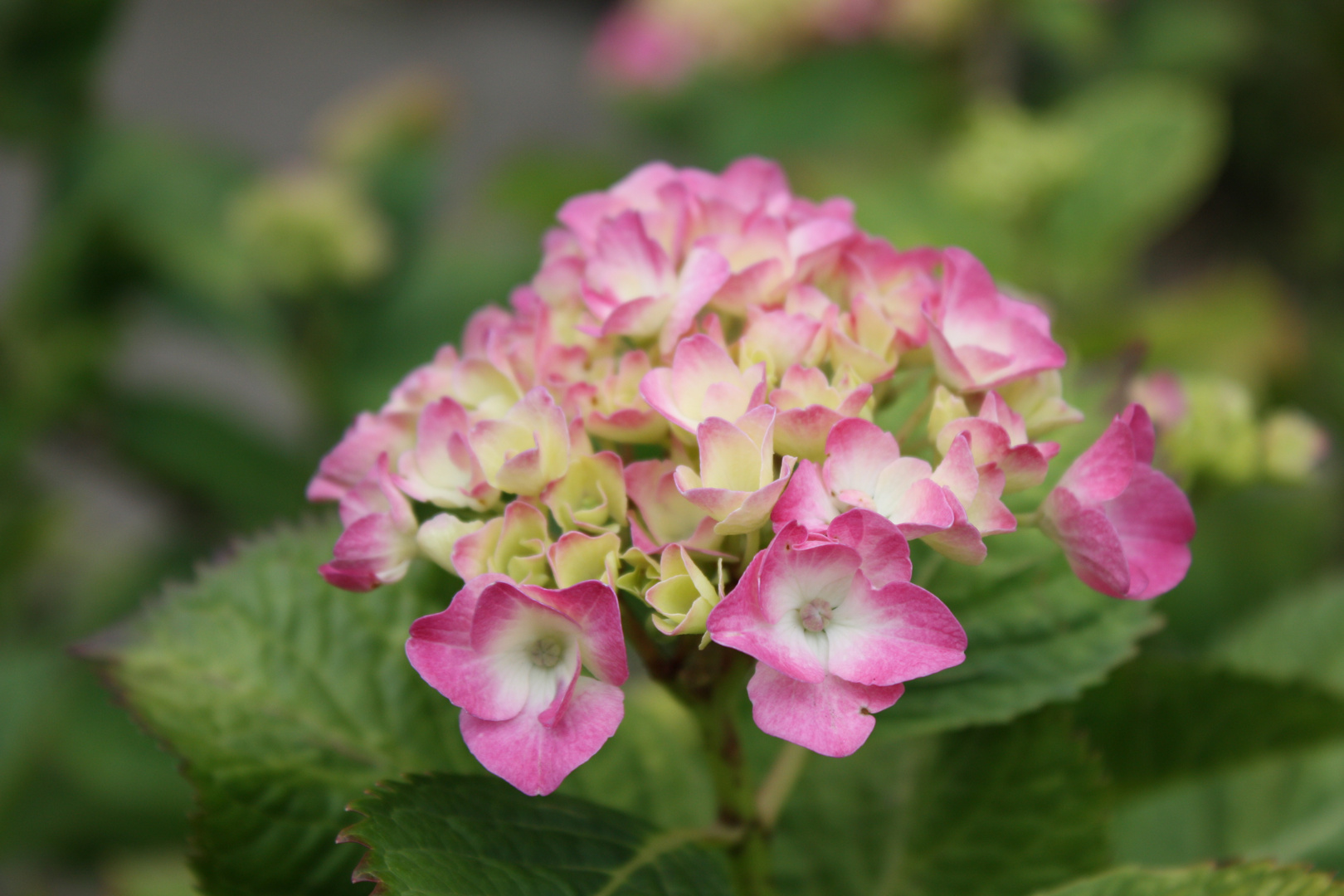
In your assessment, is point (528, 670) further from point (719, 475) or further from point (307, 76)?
point (307, 76)

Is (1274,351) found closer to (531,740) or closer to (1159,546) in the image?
(1159,546)

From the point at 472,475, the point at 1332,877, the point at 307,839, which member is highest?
the point at 472,475

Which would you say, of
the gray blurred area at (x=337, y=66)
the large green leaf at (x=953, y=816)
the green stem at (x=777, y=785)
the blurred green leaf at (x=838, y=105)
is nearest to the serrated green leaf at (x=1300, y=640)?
the large green leaf at (x=953, y=816)

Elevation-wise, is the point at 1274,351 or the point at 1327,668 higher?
the point at 1274,351

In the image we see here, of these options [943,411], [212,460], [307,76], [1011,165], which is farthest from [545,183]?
[307,76]

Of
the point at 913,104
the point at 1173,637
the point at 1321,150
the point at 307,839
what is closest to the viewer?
the point at 307,839

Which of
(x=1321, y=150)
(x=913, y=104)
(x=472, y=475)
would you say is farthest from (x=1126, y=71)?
(x=472, y=475)
